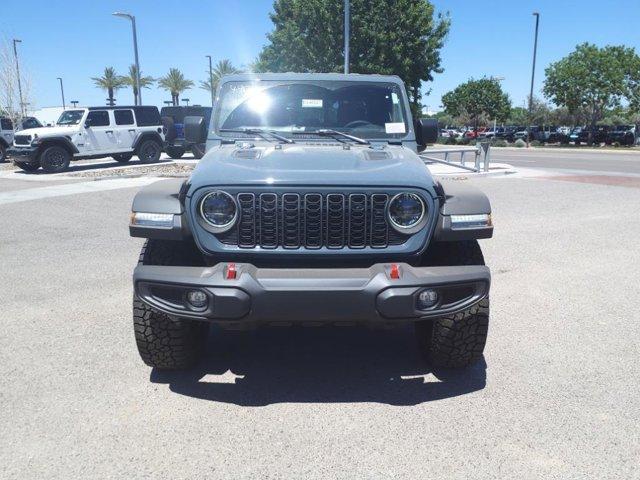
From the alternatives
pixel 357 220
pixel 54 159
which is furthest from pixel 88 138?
pixel 357 220

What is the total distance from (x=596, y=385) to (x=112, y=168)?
17.7m

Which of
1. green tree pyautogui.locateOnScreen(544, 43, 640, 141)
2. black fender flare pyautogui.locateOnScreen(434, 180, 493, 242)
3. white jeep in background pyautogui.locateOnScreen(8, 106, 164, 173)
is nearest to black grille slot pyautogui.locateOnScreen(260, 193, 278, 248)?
black fender flare pyautogui.locateOnScreen(434, 180, 493, 242)

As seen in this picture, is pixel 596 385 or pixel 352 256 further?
pixel 596 385

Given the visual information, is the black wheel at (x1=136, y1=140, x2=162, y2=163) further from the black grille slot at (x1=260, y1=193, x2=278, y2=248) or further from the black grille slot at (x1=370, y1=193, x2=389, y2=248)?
the black grille slot at (x1=370, y1=193, x2=389, y2=248)

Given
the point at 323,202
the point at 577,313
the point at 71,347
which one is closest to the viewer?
the point at 323,202

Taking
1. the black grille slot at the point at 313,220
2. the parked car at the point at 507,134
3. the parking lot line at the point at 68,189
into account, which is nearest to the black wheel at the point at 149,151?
the parking lot line at the point at 68,189

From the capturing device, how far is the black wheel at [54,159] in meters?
17.0

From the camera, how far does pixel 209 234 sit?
3.09 m

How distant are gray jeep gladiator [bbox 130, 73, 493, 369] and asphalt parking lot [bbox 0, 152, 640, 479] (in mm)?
→ 339

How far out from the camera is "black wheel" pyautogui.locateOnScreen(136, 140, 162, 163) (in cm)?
1917

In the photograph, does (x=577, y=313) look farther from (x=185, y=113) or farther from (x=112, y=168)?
(x=185, y=113)

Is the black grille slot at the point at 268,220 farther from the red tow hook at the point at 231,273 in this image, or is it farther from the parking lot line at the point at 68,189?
the parking lot line at the point at 68,189

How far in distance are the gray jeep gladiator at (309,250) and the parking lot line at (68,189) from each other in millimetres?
9826

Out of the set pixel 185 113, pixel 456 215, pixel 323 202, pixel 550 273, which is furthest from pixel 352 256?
pixel 185 113
